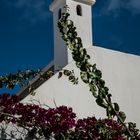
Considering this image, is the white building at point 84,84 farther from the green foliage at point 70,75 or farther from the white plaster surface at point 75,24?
the green foliage at point 70,75

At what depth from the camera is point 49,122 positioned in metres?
7.44

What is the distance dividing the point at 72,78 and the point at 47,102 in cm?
72

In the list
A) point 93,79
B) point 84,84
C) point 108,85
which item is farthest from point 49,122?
point 108,85

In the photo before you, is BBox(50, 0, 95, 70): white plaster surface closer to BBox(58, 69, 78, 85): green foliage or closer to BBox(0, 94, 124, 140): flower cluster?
BBox(58, 69, 78, 85): green foliage

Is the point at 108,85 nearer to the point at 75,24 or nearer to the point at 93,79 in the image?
the point at 75,24

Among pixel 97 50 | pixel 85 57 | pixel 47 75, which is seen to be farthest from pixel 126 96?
pixel 85 57

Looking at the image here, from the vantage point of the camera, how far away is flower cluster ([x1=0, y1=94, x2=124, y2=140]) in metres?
7.35

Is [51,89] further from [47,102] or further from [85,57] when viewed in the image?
[85,57]

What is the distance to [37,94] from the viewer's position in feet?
27.5

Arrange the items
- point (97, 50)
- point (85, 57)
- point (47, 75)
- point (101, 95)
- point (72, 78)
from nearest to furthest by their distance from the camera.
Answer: point (101, 95) < point (85, 57) < point (72, 78) < point (47, 75) < point (97, 50)

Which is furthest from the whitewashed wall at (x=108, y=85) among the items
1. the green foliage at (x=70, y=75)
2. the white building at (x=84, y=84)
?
the green foliage at (x=70, y=75)

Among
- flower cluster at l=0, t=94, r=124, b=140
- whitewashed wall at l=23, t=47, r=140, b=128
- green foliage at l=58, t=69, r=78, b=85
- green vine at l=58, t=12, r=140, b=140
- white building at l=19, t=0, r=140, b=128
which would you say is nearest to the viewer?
green vine at l=58, t=12, r=140, b=140

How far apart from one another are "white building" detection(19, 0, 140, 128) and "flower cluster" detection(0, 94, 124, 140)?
793 millimetres

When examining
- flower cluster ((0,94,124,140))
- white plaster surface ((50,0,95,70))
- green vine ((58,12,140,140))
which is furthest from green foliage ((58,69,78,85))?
green vine ((58,12,140,140))
